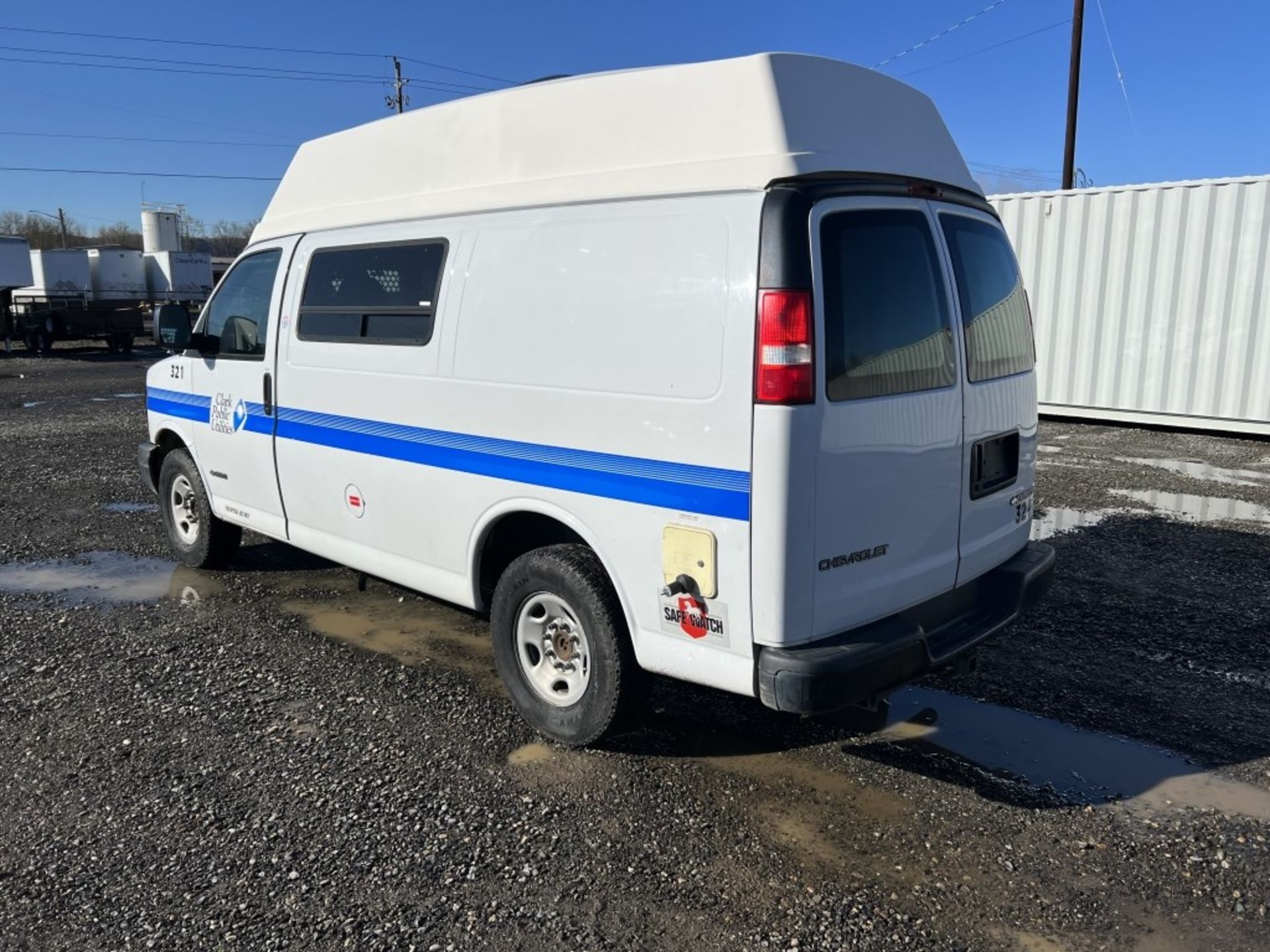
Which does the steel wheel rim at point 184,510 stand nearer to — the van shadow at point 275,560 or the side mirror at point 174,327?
the van shadow at point 275,560

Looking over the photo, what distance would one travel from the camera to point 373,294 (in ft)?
15.5

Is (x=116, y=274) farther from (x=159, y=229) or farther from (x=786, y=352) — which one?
(x=786, y=352)

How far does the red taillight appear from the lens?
10.1 ft

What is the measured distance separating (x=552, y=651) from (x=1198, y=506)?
6.78 m

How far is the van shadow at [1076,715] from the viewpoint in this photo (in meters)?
3.78

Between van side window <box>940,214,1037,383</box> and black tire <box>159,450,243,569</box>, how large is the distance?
4.85 m

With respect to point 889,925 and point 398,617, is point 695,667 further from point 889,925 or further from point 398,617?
point 398,617

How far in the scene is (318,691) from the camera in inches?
182

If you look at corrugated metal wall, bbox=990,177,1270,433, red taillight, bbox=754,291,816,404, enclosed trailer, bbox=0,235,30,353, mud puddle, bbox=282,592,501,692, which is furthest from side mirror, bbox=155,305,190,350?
enclosed trailer, bbox=0,235,30,353

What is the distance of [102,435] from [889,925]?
12.8m

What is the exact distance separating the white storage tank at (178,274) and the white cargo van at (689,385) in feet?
106

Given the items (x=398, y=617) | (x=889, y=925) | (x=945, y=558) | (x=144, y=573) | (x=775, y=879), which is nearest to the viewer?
(x=889, y=925)

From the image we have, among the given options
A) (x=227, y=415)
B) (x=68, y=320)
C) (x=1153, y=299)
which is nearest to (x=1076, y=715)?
(x=227, y=415)

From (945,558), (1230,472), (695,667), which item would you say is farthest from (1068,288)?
(695,667)
